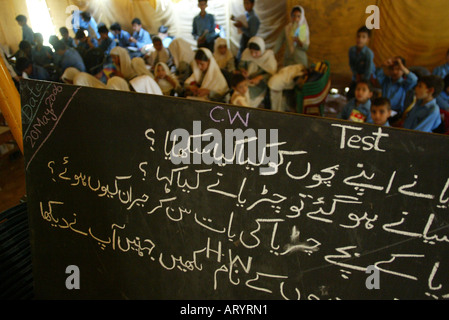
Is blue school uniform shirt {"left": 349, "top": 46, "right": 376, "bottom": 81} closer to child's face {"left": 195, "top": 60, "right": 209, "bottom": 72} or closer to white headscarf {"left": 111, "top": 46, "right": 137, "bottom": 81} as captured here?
child's face {"left": 195, "top": 60, "right": 209, "bottom": 72}

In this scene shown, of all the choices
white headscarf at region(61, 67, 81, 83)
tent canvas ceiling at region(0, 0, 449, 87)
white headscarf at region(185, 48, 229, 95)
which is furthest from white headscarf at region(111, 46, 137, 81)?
tent canvas ceiling at region(0, 0, 449, 87)

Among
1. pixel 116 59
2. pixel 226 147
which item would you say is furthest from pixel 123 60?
pixel 226 147

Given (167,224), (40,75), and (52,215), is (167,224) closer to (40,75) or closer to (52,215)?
(52,215)

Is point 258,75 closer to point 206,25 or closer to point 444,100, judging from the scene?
point 444,100

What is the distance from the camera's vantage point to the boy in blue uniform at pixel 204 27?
219 inches

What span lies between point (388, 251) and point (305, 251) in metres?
0.22

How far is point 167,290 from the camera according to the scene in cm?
118

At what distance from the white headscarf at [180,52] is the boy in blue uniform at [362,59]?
2.21 meters

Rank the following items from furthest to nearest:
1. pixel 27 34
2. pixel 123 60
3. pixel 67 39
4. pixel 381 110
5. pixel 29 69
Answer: pixel 27 34 → pixel 67 39 → pixel 123 60 → pixel 29 69 → pixel 381 110

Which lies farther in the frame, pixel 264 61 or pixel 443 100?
pixel 264 61

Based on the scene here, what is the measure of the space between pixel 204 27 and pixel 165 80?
2210 millimetres

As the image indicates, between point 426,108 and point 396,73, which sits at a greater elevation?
point 396,73

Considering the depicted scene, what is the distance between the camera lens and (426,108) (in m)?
2.77

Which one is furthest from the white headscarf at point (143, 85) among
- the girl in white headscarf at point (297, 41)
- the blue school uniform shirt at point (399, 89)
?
the blue school uniform shirt at point (399, 89)
